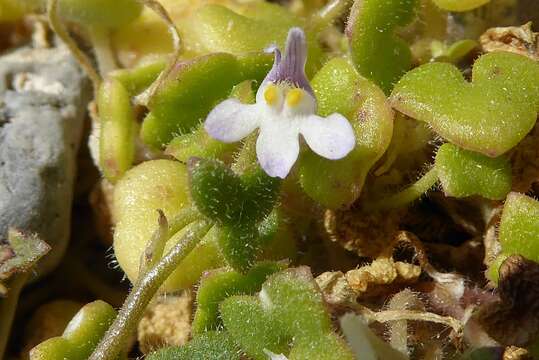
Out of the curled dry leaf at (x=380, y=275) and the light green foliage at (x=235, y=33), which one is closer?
the curled dry leaf at (x=380, y=275)

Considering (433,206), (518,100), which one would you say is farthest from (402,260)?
(518,100)

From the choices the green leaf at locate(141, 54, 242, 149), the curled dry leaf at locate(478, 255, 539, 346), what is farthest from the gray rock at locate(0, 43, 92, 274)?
the curled dry leaf at locate(478, 255, 539, 346)

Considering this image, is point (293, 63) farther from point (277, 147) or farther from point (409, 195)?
point (409, 195)

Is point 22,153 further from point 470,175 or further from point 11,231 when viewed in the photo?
point 470,175

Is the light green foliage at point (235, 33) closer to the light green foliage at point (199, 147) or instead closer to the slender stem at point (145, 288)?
the light green foliage at point (199, 147)

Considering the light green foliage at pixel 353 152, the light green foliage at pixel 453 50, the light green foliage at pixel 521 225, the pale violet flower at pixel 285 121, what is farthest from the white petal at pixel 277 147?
the light green foliage at pixel 453 50
